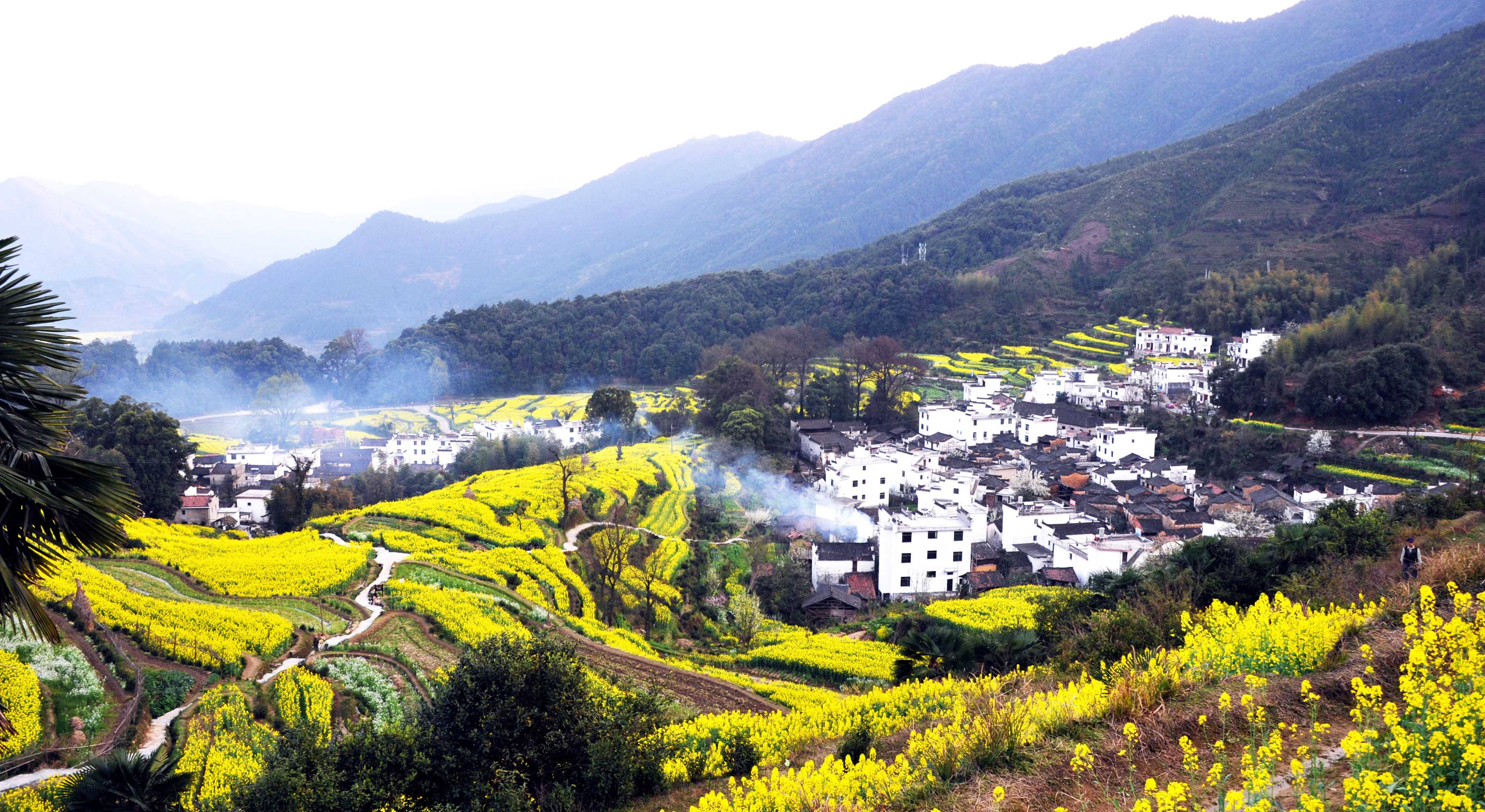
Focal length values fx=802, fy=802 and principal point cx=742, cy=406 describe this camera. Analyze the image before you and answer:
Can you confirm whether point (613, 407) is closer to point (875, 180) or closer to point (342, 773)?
point (342, 773)

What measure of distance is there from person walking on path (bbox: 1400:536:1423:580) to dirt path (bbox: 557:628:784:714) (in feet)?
27.7

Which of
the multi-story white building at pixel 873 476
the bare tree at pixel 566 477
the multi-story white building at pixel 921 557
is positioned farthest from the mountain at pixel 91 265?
the multi-story white building at pixel 921 557

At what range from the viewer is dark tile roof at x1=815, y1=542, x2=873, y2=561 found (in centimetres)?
2506

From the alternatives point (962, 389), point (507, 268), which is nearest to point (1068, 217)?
point (962, 389)

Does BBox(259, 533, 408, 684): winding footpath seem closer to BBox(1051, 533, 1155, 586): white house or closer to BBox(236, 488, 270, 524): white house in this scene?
BBox(236, 488, 270, 524): white house

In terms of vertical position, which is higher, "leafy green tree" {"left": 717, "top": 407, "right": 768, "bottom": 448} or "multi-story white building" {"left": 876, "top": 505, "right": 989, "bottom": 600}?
"leafy green tree" {"left": 717, "top": 407, "right": 768, "bottom": 448}

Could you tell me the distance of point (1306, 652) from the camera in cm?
563

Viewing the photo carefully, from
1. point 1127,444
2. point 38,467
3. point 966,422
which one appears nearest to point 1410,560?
point 38,467

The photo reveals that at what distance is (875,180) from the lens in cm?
17300

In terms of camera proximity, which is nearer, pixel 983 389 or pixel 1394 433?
pixel 1394 433

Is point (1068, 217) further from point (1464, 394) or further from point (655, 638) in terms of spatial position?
point (655, 638)

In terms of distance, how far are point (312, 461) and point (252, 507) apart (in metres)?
5.11

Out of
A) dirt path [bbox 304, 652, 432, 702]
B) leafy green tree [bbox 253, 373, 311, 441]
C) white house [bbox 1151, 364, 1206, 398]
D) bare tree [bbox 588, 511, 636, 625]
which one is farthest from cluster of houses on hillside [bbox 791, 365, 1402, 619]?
leafy green tree [bbox 253, 373, 311, 441]

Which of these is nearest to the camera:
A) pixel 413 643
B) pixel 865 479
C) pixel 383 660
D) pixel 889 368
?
pixel 383 660
